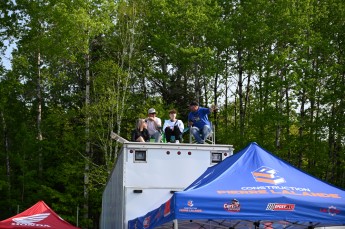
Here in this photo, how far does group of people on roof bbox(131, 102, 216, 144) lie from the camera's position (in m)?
14.4

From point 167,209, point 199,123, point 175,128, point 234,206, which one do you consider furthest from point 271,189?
point 175,128

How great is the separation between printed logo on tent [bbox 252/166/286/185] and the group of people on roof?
5311mm

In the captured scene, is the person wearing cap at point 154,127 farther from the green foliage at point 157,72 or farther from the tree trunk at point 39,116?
the tree trunk at point 39,116

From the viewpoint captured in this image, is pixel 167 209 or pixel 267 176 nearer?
pixel 167 209

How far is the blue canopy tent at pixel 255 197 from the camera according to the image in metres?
8.17

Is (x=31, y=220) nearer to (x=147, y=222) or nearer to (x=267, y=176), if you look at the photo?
(x=147, y=222)

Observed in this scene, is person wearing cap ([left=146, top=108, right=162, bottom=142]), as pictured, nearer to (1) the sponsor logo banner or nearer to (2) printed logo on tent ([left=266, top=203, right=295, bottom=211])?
(1) the sponsor logo banner

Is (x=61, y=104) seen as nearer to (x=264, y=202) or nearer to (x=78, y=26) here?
(x=78, y=26)

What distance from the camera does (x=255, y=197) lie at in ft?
27.2

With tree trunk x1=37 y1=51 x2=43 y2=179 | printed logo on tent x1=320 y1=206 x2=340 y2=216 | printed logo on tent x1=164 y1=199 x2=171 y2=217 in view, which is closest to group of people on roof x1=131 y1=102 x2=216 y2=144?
printed logo on tent x1=164 y1=199 x2=171 y2=217

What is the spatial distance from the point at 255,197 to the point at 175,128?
21.5 ft

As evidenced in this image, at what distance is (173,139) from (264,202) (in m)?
6.63

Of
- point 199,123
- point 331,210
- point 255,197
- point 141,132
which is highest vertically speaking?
point 199,123

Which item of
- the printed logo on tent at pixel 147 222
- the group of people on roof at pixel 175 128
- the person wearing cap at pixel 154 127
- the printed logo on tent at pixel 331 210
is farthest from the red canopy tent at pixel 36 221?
the printed logo on tent at pixel 331 210
